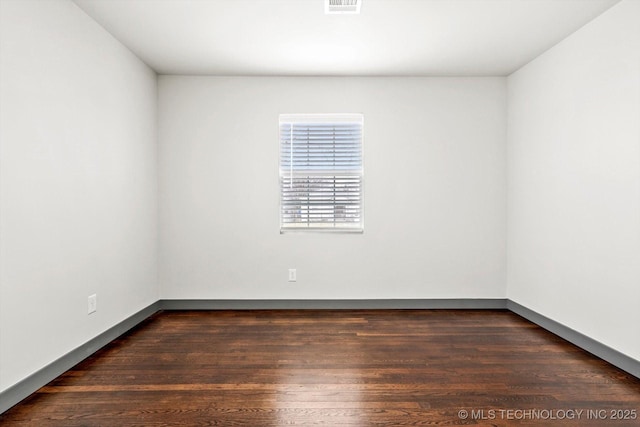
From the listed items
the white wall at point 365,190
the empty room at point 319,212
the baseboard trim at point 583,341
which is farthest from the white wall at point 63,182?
the baseboard trim at point 583,341

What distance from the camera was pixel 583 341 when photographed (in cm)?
300

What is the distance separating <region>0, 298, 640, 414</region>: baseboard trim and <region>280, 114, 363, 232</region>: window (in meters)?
0.85

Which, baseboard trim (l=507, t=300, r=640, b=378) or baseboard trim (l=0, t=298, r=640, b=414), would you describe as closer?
baseboard trim (l=0, t=298, r=640, b=414)

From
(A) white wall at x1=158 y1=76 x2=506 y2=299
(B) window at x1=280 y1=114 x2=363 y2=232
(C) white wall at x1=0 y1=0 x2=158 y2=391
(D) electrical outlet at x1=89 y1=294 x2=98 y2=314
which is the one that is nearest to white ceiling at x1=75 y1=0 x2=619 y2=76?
(A) white wall at x1=158 y1=76 x2=506 y2=299

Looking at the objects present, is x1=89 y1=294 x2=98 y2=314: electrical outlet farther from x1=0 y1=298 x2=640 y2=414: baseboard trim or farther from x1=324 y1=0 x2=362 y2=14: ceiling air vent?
x1=324 y1=0 x2=362 y2=14: ceiling air vent

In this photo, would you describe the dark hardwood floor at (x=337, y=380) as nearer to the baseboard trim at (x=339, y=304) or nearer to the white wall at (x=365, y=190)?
the baseboard trim at (x=339, y=304)

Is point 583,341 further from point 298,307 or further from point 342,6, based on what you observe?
point 342,6

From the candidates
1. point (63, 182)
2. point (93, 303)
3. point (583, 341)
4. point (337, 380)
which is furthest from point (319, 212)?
point (583, 341)

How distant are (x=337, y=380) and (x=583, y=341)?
204cm

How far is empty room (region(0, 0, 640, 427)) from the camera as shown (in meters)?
2.22

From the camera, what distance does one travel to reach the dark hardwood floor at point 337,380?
2.03 metres

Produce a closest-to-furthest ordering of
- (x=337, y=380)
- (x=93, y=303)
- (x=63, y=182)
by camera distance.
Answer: (x=337, y=380), (x=63, y=182), (x=93, y=303)

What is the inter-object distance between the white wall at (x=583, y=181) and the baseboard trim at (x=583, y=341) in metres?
0.05

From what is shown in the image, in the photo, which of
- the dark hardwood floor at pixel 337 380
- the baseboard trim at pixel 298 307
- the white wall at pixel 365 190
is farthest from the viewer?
the white wall at pixel 365 190
